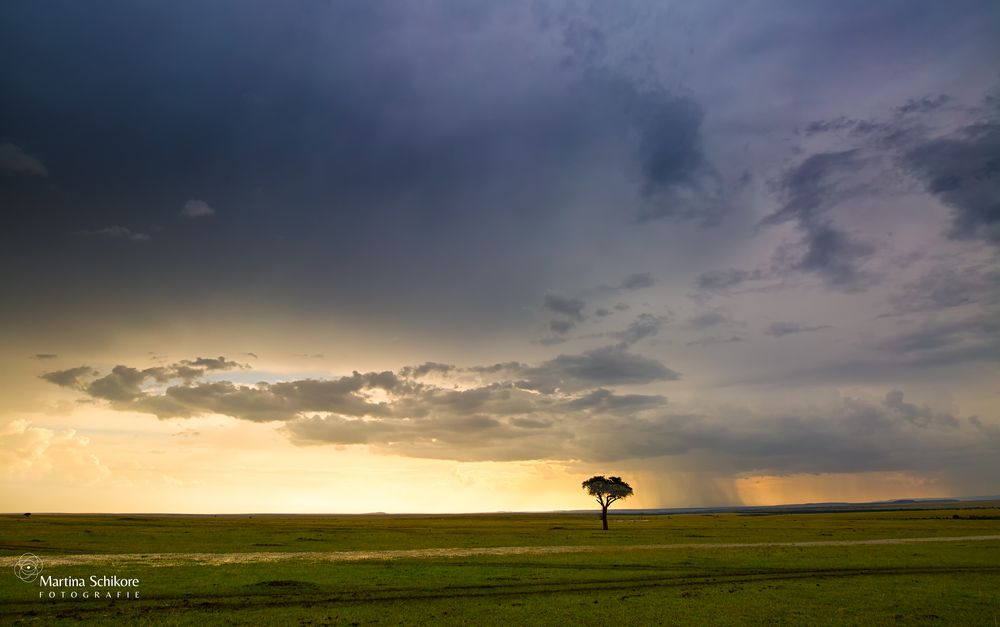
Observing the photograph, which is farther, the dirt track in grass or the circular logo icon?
the dirt track in grass

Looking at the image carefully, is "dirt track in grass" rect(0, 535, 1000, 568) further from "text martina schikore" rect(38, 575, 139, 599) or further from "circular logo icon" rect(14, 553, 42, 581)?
"text martina schikore" rect(38, 575, 139, 599)

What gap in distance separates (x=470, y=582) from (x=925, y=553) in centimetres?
4427

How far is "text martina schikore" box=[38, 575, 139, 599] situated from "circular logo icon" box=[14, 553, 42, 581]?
76 centimetres

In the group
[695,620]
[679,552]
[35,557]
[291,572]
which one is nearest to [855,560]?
[679,552]

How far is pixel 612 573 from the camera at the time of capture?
40062 millimetres

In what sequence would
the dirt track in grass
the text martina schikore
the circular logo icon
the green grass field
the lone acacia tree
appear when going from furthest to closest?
the lone acacia tree
the dirt track in grass
the circular logo icon
the text martina schikore
the green grass field

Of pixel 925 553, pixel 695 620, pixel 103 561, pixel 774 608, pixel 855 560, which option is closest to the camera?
pixel 695 620

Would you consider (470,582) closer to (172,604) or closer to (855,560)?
(172,604)

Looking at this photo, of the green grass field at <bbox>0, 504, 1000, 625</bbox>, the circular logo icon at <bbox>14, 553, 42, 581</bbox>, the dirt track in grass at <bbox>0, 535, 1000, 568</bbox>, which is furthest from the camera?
the dirt track in grass at <bbox>0, 535, 1000, 568</bbox>

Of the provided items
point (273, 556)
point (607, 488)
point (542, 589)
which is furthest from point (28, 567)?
point (607, 488)

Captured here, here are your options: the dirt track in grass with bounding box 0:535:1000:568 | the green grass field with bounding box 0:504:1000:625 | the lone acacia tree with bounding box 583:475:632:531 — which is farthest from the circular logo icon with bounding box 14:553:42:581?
the lone acacia tree with bounding box 583:475:632:531

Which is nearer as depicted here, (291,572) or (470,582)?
(470,582)

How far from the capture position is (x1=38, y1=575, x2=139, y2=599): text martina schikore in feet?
97.2

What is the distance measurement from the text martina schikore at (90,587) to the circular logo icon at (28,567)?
76cm
